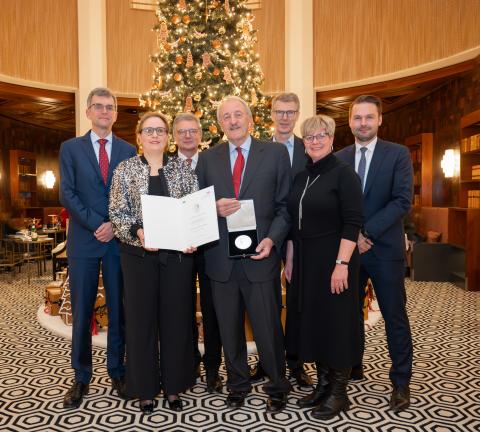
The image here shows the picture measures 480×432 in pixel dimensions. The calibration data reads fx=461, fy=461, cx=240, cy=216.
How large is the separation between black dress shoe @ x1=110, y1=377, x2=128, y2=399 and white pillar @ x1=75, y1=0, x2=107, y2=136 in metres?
7.29

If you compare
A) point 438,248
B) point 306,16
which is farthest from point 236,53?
point 438,248

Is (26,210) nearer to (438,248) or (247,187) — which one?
(438,248)

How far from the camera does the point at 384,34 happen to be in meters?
9.06

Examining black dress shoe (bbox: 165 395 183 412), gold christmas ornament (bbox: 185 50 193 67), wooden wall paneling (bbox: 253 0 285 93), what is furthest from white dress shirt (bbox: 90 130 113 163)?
wooden wall paneling (bbox: 253 0 285 93)

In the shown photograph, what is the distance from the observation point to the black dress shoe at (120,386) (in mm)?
3199

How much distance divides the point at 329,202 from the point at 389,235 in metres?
0.55

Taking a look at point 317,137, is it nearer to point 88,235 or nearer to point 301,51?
point 88,235

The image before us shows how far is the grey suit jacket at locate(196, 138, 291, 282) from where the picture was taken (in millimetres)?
2859

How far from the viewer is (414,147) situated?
10852mm

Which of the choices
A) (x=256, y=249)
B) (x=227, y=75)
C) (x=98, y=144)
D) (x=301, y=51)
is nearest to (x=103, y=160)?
(x=98, y=144)

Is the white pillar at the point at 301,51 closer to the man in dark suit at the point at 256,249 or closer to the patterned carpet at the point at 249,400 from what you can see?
the patterned carpet at the point at 249,400

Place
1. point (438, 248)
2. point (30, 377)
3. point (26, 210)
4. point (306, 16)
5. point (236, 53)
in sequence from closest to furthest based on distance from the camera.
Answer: point (30, 377), point (236, 53), point (438, 248), point (306, 16), point (26, 210)

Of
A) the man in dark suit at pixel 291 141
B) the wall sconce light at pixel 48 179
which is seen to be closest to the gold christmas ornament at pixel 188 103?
the man in dark suit at pixel 291 141

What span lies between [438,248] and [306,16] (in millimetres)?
5319
